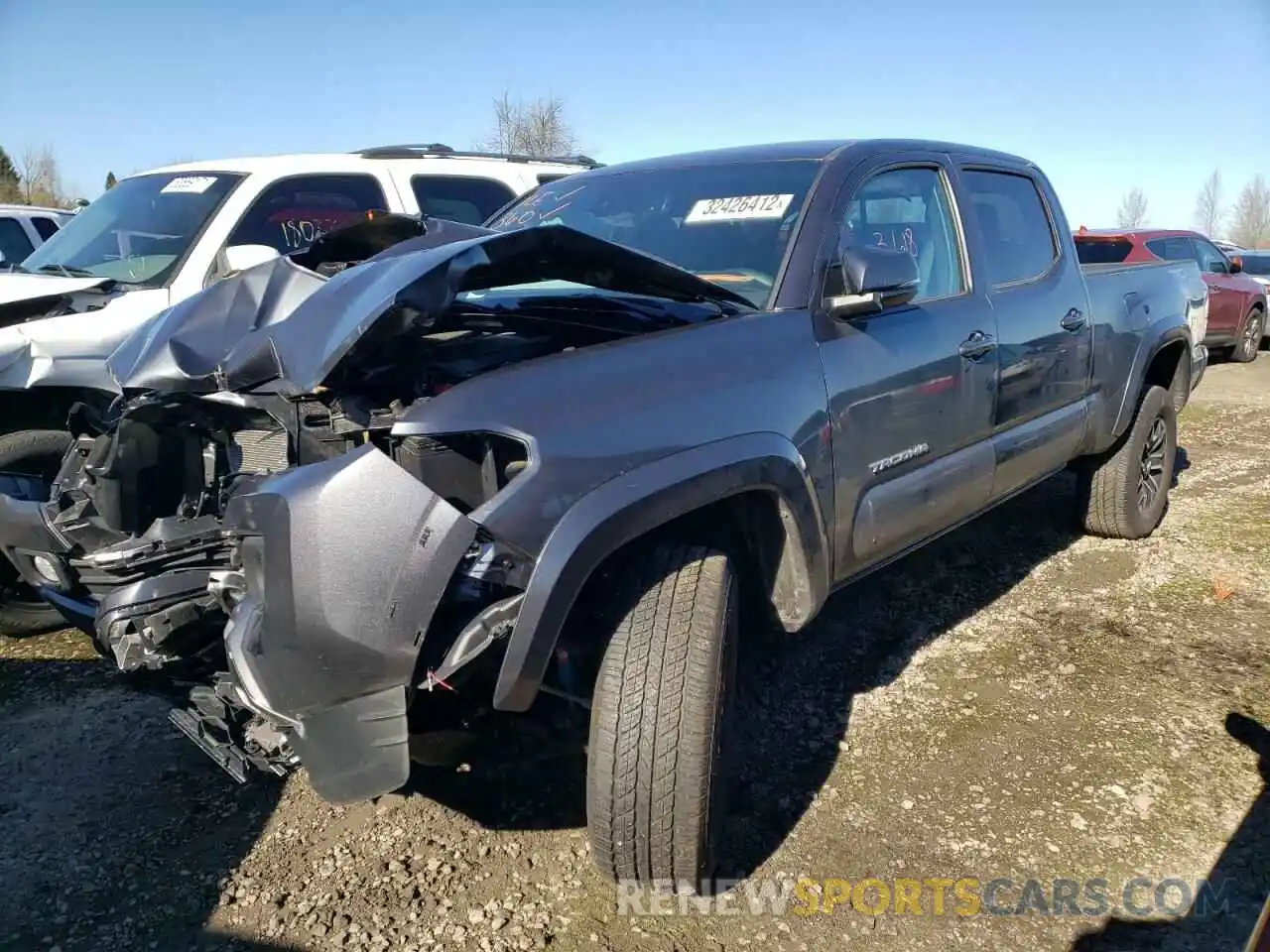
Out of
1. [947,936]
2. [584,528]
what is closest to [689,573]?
[584,528]

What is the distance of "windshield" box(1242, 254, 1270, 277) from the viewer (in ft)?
51.6

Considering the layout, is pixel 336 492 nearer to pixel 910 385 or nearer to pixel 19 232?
pixel 910 385

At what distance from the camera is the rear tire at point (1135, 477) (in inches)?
190

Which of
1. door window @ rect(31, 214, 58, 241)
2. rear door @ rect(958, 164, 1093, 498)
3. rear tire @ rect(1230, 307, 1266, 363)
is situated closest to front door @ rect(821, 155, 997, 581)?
rear door @ rect(958, 164, 1093, 498)

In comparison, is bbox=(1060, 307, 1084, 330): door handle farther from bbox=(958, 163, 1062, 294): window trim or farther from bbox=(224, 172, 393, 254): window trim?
bbox=(224, 172, 393, 254): window trim

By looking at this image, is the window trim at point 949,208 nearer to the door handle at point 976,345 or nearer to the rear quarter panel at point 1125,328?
the door handle at point 976,345

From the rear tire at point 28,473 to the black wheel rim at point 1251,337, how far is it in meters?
14.0

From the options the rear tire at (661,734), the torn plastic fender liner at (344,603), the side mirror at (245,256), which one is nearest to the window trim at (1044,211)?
the rear tire at (661,734)

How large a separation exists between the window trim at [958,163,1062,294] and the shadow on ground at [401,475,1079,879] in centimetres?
143

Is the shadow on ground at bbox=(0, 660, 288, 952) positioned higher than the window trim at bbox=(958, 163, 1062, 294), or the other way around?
the window trim at bbox=(958, 163, 1062, 294)

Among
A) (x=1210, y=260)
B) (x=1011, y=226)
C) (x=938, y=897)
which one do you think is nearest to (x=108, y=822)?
(x=938, y=897)

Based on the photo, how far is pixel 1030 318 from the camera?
376 cm

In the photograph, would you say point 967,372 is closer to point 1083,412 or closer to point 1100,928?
point 1083,412

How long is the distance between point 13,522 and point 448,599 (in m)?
1.67
